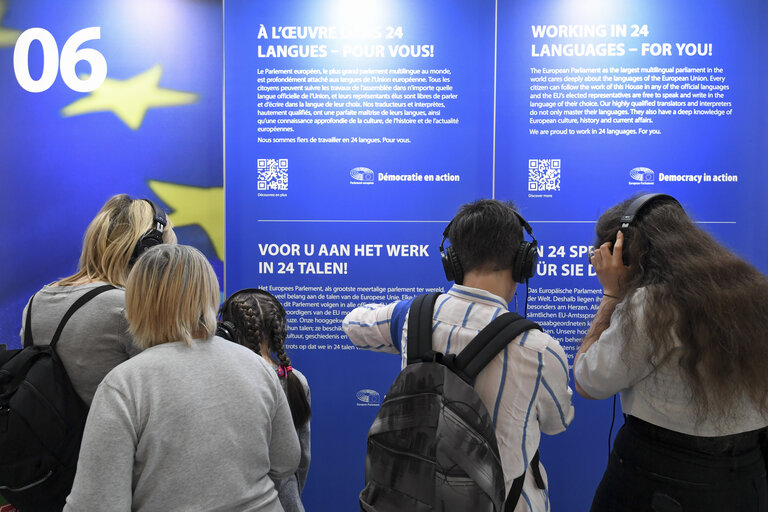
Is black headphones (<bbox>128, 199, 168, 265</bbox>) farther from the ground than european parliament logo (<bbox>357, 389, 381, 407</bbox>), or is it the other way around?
black headphones (<bbox>128, 199, 168, 265</bbox>)

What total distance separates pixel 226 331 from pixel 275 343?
22 centimetres

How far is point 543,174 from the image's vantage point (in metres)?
2.84

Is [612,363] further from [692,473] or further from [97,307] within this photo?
[97,307]

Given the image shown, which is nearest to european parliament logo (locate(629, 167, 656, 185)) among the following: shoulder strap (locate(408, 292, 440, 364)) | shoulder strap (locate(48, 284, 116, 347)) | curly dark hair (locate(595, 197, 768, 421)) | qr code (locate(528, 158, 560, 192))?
qr code (locate(528, 158, 560, 192))

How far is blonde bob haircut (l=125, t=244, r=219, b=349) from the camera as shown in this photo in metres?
1.38

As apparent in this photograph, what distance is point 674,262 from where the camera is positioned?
1577 mm

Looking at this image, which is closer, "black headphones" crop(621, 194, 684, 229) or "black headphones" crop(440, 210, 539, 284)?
"black headphones" crop(440, 210, 539, 284)

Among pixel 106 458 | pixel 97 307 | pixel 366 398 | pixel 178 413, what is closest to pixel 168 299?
pixel 178 413

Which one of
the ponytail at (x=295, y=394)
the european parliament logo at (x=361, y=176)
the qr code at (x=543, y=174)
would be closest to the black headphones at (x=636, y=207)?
the qr code at (x=543, y=174)

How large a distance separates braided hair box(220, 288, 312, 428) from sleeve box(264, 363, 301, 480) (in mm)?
401

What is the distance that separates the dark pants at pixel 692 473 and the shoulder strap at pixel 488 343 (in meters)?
0.64

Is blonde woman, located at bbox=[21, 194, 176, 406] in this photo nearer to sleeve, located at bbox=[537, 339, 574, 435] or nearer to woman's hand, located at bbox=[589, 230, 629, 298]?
sleeve, located at bbox=[537, 339, 574, 435]

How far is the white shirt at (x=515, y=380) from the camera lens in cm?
140

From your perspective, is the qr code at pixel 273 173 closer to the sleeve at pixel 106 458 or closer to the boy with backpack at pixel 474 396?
the boy with backpack at pixel 474 396
